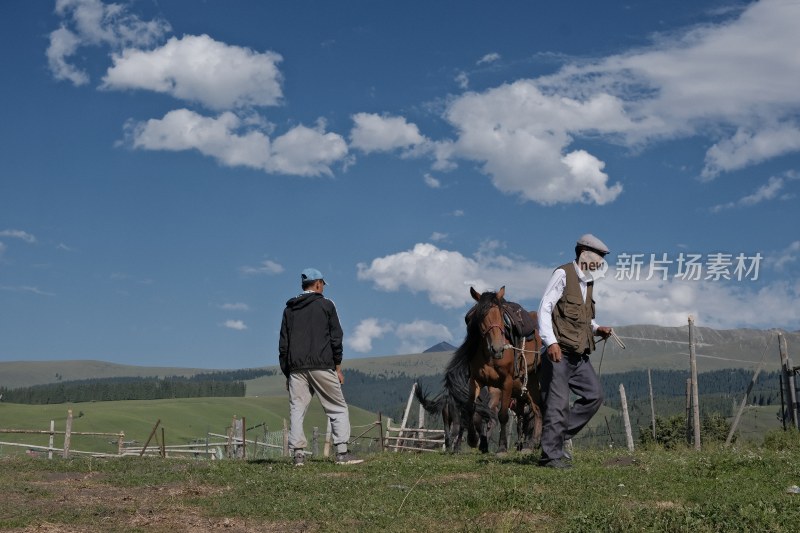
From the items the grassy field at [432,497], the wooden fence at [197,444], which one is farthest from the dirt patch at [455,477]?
the wooden fence at [197,444]

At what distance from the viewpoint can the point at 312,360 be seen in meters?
11.2

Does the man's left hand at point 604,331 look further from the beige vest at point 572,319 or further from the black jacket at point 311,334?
the black jacket at point 311,334

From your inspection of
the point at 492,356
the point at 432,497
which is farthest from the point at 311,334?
the point at 432,497

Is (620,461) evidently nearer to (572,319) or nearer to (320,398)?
(572,319)

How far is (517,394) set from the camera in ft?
49.7

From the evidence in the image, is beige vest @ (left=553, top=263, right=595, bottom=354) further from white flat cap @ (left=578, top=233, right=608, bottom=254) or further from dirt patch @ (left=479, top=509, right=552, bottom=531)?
dirt patch @ (left=479, top=509, right=552, bottom=531)

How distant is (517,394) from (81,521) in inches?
362

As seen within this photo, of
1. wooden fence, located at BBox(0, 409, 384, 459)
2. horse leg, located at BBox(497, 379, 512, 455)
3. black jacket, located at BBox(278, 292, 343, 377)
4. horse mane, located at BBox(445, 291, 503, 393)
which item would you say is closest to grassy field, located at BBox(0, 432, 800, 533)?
black jacket, located at BBox(278, 292, 343, 377)

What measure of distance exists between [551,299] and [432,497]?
2.80m

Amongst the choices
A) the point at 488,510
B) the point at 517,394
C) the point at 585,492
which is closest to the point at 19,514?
the point at 488,510

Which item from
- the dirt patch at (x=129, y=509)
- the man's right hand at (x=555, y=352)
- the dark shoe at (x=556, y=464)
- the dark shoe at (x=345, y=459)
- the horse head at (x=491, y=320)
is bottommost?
the dirt patch at (x=129, y=509)

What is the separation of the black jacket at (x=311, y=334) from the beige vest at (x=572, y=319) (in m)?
3.23

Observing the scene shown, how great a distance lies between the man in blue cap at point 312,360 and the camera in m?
11.1

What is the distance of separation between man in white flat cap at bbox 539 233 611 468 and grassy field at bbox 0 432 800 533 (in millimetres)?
457
